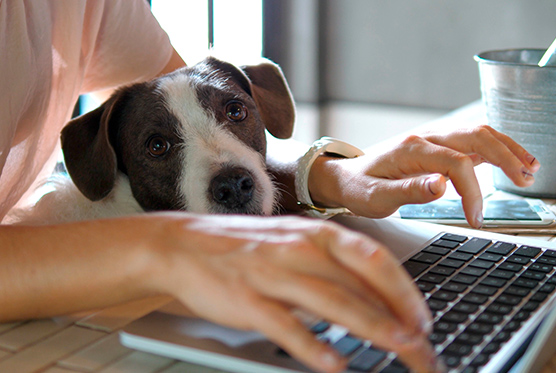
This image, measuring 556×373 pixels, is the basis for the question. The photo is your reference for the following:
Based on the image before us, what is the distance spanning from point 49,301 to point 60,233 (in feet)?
0.22

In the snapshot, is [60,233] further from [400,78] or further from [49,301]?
[400,78]

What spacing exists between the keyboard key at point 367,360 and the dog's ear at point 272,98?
0.68 meters

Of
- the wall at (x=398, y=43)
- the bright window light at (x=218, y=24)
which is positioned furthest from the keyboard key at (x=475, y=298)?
the wall at (x=398, y=43)

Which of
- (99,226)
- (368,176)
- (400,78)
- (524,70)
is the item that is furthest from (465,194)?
(400,78)

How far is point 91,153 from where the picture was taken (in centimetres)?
93

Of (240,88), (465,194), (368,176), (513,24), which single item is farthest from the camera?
(513,24)

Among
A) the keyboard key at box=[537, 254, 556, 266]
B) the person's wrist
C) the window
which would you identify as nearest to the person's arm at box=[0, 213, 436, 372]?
the keyboard key at box=[537, 254, 556, 266]

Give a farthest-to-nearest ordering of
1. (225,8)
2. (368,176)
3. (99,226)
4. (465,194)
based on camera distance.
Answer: (225,8)
(368,176)
(465,194)
(99,226)

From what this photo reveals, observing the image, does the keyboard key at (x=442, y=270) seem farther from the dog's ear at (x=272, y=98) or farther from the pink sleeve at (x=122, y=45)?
the pink sleeve at (x=122, y=45)

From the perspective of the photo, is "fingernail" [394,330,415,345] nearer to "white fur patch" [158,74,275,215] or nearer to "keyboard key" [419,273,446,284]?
"keyboard key" [419,273,446,284]

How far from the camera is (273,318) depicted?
0.42 m

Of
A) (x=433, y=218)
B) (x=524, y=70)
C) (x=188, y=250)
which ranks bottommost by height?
(x=433, y=218)

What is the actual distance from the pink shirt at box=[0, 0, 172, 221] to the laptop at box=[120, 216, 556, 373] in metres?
0.44

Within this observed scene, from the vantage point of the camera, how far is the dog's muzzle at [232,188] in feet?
2.83
